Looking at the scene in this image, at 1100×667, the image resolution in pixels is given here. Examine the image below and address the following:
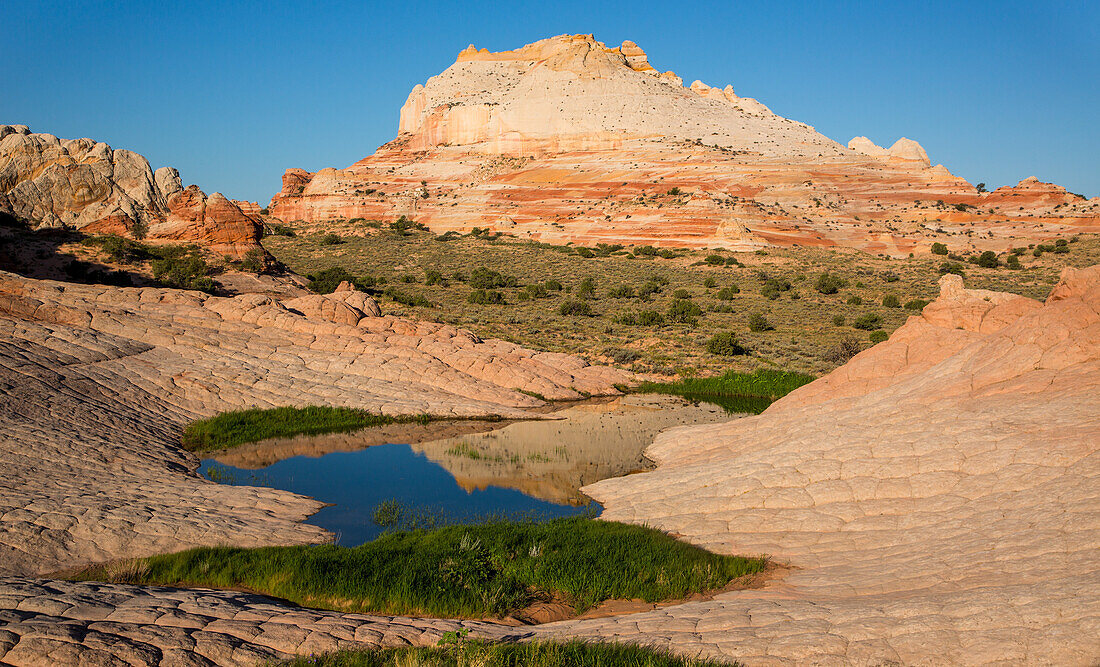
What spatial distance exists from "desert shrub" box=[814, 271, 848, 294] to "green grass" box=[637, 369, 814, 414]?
83.4ft

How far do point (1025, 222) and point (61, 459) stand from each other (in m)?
87.0

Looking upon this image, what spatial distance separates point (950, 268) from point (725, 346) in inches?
1383

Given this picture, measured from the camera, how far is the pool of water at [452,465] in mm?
15711

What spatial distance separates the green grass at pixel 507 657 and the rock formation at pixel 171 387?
241 inches

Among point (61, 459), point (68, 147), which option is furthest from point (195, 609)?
point (68, 147)

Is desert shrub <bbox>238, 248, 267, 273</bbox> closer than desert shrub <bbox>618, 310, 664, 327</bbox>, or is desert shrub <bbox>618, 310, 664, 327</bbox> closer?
desert shrub <bbox>238, 248, 267, 273</bbox>

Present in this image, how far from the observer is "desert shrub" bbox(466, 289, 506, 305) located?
49.8 m

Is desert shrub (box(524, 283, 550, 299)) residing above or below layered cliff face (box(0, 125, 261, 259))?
below

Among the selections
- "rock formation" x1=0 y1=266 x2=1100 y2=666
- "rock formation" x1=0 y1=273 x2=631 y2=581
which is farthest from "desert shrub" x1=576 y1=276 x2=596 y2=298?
"rock formation" x1=0 y1=266 x2=1100 y2=666

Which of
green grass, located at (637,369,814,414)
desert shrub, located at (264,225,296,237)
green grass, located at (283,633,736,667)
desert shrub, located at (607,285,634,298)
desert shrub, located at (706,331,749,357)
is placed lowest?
green grass, located at (283,633,736,667)

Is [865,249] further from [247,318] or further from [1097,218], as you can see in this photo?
[247,318]

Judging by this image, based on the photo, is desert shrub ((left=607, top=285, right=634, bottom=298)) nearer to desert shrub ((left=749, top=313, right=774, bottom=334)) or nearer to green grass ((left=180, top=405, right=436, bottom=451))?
desert shrub ((left=749, top=313, right=774, bottom=334))

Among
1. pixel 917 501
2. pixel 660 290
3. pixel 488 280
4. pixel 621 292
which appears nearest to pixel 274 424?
pixel 917 501

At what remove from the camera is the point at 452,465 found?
62.4ft
